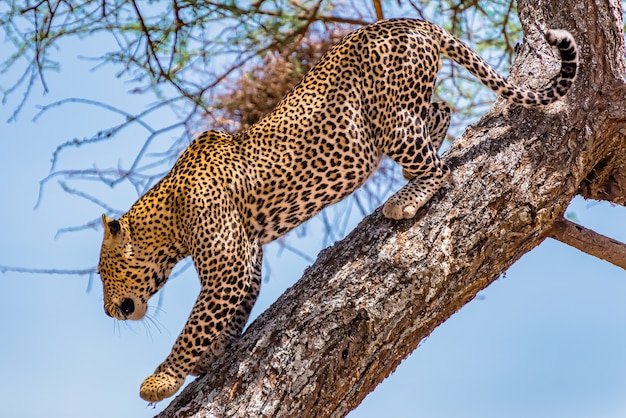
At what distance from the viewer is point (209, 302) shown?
5.32m

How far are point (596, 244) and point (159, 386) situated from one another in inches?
111

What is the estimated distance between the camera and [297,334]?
5.25 metres

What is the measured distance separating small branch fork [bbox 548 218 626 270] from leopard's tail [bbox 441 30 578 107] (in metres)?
0.85

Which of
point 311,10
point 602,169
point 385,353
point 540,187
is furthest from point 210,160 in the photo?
point 311,10

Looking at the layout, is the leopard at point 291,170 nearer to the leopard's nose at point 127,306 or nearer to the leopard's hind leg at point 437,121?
the leopard's nose at point 127,306

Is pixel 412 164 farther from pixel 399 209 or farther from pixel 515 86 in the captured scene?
pixel 515 86

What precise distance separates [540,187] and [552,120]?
1.49 feet

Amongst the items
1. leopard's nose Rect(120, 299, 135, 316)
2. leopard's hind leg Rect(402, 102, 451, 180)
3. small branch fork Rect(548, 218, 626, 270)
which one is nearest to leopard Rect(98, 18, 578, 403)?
leopard's nose Rect(120, 299, 135, 316)

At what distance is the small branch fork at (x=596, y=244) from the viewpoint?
6.01 m

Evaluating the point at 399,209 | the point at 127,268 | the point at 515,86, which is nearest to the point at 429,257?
the point at 399,209

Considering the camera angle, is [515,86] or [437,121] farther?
[437,121]

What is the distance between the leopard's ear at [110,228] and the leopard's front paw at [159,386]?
83 centimetres

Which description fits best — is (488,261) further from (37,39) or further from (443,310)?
(37,39)

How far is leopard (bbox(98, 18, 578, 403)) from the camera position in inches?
214
